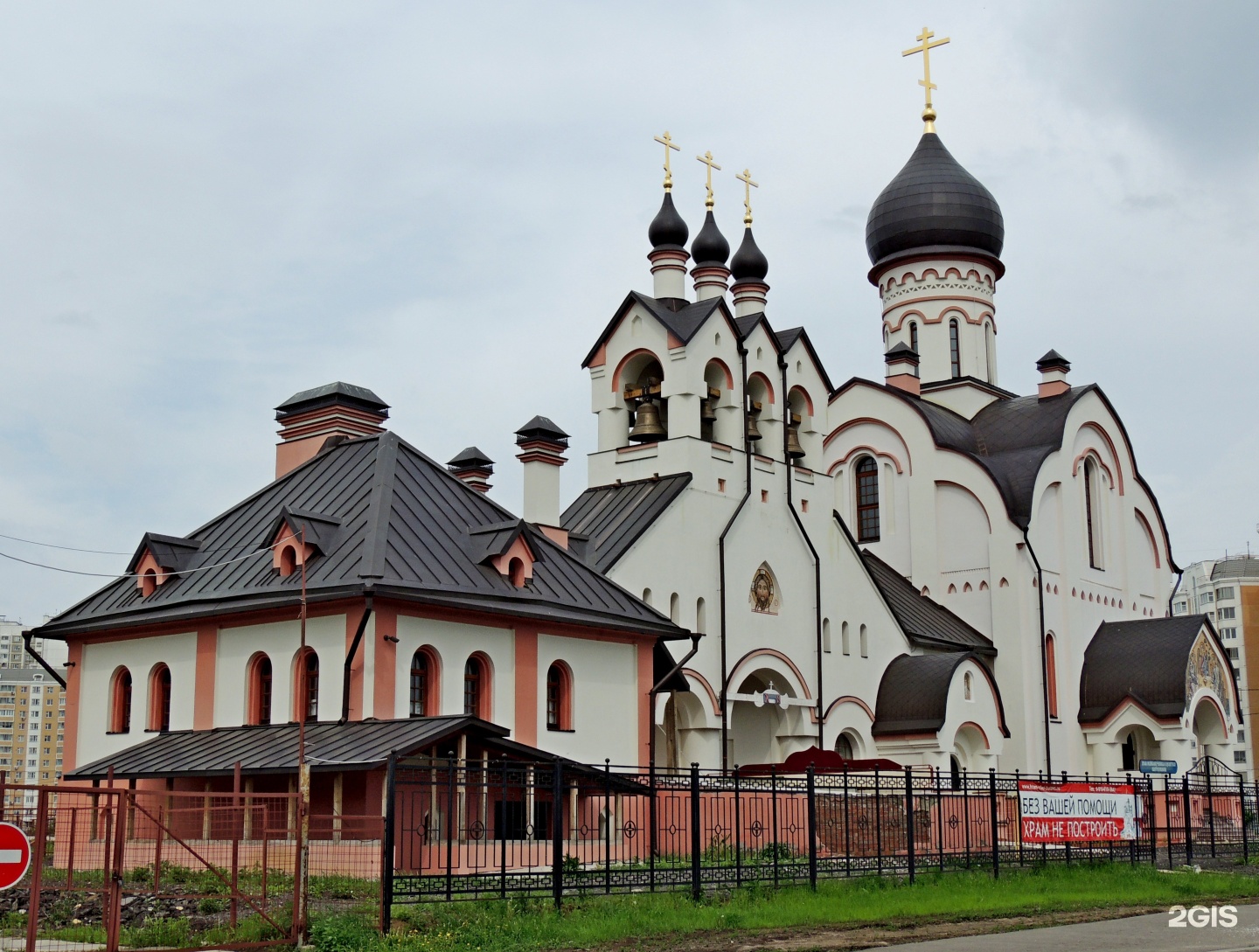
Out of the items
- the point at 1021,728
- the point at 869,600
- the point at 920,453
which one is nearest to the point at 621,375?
the point at 869,600

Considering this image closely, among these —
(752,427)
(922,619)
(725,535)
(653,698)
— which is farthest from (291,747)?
(922,619)

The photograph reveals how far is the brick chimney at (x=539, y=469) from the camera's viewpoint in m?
25.5

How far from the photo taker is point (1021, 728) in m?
32.9

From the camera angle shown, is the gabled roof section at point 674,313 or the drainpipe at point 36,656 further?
the gabled roof section at point 674,313

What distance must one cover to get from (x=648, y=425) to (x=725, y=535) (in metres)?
2.60

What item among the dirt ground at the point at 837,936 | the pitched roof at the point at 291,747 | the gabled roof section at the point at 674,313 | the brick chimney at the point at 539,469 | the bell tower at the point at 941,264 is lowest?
the dirt ground at the point at 837,936

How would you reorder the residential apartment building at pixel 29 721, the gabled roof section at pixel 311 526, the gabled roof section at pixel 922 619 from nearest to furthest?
the gabled roof section at pixel 311 526 → the gabled roof section at pixel 922 619 → the residential apartment building at pixel 29 721

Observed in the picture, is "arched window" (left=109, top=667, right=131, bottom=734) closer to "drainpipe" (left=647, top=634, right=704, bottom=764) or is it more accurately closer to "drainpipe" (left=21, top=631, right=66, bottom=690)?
"drainpipe" (left=21, top=631, right=66, bottom=690)

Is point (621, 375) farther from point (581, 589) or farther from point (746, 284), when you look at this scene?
point (581, 589)

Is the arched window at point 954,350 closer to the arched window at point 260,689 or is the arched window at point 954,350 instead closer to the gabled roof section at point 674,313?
the gabled roof section at point 674,313

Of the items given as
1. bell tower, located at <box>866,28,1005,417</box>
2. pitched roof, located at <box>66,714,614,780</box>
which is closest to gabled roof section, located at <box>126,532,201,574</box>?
pitched roof, located at <box>66,714,614,780</box>

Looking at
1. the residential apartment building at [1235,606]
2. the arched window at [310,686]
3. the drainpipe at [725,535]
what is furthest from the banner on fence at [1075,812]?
the residential apartment building at [1235,606]

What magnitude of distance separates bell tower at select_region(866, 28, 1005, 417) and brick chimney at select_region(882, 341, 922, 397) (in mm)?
1394

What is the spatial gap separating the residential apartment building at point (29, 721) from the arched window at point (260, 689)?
267ft
